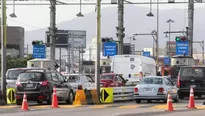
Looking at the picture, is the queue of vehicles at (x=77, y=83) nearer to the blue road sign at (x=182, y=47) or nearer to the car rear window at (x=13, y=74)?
the car rear window at (x=13, y=74)

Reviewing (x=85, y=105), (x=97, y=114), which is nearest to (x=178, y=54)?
(x=85, y=105)

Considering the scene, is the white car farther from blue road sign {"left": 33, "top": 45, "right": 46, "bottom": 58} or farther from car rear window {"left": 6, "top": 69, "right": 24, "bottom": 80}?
blue road sign {"left": 33, "top": 45, "right": 46, "bottom": 58}

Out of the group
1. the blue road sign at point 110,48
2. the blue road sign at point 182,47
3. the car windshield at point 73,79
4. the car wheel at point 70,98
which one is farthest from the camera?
the blue road sign at point 110,48

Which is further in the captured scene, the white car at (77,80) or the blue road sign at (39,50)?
the blue road sign at (39,50)

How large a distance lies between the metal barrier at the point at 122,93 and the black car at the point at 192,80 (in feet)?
9.92

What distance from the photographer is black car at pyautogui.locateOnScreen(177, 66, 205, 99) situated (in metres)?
29.8

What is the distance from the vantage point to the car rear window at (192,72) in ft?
97.9

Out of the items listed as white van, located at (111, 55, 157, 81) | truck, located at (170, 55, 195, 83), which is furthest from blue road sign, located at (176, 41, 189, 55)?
white van, located at (111, 55, 157, 81)

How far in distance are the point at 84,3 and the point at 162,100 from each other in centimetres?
1922

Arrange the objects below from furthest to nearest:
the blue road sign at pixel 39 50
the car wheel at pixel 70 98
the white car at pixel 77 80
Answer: the blue road sign at pixel 39 50, the white car at pixel 77 80, the car wheel at pixel 70 98

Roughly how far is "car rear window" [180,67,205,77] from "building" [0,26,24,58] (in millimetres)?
59349

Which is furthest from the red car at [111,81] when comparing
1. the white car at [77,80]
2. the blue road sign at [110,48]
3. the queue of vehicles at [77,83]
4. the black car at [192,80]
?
the blue road sign at [110,48]

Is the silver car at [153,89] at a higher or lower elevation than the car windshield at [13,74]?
lower

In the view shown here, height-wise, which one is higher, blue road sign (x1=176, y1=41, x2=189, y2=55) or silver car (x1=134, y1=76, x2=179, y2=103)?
blue road sign (x1=176, y1=41, x2=189, y2=55)
